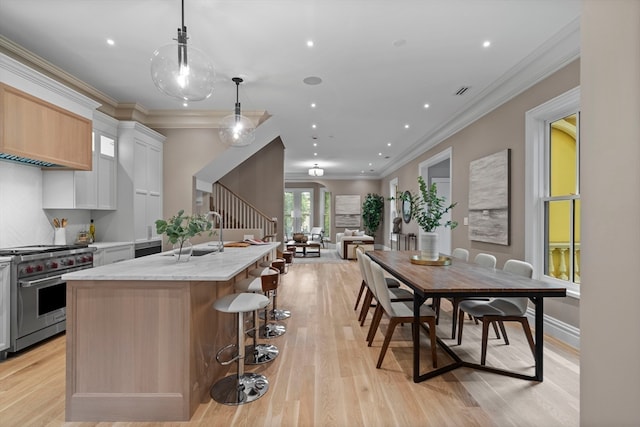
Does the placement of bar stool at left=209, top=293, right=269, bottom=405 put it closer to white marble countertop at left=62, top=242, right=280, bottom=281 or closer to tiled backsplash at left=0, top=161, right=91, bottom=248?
white marble countertop at left=62, top=242, right=280, bottom=281

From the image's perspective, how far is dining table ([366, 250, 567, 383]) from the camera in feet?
7.38

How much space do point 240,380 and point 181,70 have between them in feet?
7.23

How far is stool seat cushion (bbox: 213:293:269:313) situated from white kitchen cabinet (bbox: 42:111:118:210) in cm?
283

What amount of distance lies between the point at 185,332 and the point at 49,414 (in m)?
1.02

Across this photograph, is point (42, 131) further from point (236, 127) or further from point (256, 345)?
point (256, 345)

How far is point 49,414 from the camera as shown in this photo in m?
2.07

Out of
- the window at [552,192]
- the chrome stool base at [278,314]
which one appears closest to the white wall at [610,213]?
the window at [552,192]


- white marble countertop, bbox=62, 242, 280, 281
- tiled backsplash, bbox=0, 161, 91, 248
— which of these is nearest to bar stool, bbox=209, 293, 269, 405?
white marble countertop, bbox=62, 242, 280, 281

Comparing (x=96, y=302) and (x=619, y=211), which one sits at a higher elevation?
(x=619, y=211)

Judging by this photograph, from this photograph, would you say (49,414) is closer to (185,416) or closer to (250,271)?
(185,416)

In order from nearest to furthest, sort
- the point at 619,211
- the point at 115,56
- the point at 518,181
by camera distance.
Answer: the point at 619,211
the point at 115,56
the point at 518,181

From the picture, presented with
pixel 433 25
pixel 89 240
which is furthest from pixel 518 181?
pixel 89 240

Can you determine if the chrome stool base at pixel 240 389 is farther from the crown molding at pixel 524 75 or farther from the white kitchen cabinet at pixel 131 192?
the crown molding at pixel 524 75

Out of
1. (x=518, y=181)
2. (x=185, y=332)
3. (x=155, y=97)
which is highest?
(x=155, y=97)
